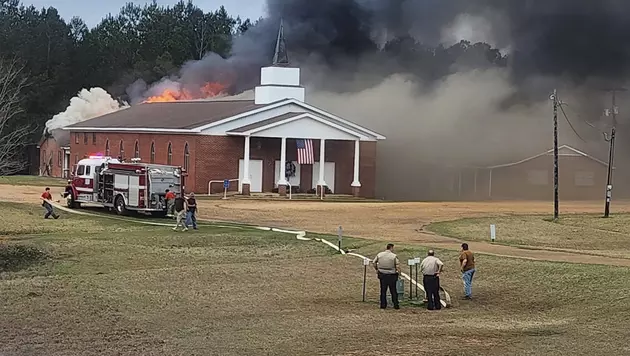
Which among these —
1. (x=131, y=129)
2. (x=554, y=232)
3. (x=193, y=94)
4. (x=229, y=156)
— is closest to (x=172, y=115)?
(x=131, y=129)

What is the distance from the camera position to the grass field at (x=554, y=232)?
4212 centimetres

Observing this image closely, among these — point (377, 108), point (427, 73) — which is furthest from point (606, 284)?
point (427, 73)

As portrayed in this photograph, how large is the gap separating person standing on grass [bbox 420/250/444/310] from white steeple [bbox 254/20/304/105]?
48.7 metres

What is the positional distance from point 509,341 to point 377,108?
62574 mm

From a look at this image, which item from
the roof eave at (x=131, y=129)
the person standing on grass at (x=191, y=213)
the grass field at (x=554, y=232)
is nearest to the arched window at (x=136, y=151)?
the roof eave at (x=131, y=129)

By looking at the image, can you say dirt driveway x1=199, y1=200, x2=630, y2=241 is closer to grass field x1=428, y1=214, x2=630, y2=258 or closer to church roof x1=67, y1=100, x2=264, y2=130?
grass field x1=428, y1=214, x2=630, y2=258

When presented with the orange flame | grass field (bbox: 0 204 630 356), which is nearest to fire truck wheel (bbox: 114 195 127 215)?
grass field (bbox: 0 204 630 356)

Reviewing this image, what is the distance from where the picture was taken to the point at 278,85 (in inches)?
2926

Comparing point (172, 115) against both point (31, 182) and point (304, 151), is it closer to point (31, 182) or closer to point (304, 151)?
point (304, 151)

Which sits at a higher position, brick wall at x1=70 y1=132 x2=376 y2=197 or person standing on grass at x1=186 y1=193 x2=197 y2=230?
brick wall at x1=70 y1=132 x2=376 y2=197

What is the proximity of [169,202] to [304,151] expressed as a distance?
2056 cm

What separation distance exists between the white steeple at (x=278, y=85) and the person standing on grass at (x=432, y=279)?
48729mm

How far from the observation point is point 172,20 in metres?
142

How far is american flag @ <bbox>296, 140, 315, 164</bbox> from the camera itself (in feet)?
224
